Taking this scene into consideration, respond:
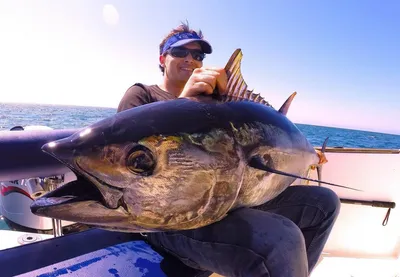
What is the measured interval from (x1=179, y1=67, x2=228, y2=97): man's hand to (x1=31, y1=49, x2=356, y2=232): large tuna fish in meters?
0.14

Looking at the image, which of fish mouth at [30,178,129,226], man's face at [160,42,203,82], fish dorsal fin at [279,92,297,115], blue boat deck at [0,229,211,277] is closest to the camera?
fish mouth at [30,178,129,226]

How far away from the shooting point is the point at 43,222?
3.70 metres

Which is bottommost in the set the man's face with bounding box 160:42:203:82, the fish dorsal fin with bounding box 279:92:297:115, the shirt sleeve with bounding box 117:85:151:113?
the shirt sleeve with bounding box 117:85:151:113

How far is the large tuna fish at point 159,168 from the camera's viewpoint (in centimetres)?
100

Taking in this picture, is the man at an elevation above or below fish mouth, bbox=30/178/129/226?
below

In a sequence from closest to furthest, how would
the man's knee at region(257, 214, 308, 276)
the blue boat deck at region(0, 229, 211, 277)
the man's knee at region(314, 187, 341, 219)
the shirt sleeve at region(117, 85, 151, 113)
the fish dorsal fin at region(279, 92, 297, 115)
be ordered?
the man's knee at region(257, 214, 308, 276)
the blue boat deck at region(0, 229, 211, 277)
the man's knee at region(314, 187, 341, 219)
the fish dorsal fin at region(279, 92, 297, 115)
the shirt sleeve at region(117, 85, 151, 113)

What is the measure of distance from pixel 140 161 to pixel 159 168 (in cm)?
7

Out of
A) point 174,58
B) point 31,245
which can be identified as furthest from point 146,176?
point 174,58

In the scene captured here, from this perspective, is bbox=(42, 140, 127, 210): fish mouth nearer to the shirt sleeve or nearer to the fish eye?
the fish eye

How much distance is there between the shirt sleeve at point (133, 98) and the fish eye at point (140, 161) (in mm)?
1148

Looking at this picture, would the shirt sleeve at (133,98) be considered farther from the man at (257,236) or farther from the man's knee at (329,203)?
the man's knee at (329,203)

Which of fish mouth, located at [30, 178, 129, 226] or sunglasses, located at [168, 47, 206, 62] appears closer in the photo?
fish mouth, located at [30, 178, 129, 226]

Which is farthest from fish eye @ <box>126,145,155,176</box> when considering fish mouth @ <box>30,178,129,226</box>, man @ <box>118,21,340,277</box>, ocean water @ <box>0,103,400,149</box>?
ocean water @ <box>0,103,400,149</box>

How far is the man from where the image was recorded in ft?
4.11
